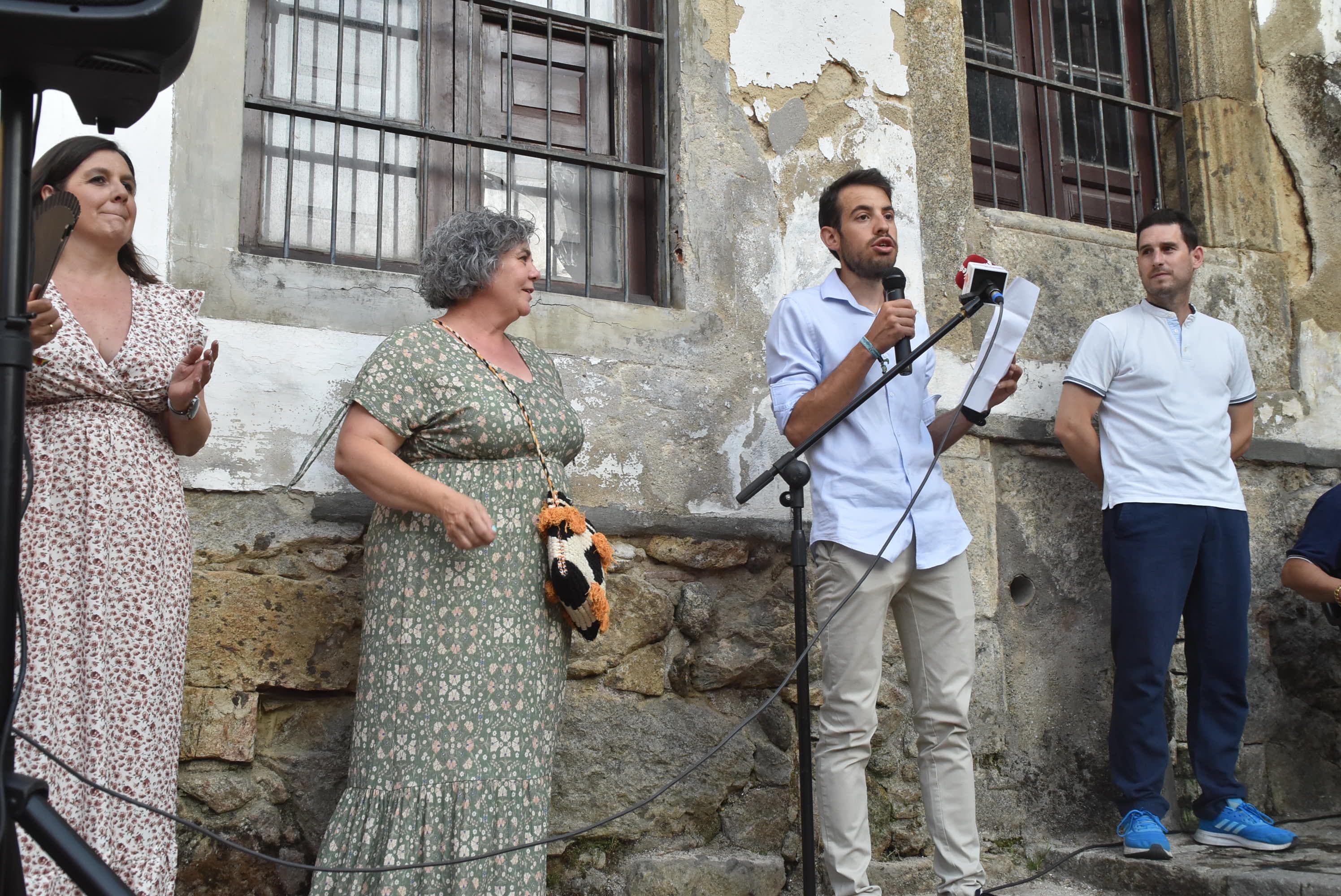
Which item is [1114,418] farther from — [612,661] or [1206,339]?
[612,661]

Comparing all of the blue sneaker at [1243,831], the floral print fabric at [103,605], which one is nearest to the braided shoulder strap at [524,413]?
the floral print fabric at [103,605]

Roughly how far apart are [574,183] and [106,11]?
2.46 metres

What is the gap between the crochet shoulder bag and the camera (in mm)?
2795

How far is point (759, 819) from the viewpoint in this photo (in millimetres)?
3592

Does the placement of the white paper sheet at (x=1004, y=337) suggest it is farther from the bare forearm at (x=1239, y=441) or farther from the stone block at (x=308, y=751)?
the stone block at (x=308, y=751)

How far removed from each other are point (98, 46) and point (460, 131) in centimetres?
224

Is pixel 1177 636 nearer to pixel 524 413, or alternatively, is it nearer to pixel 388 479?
pixel 524 413

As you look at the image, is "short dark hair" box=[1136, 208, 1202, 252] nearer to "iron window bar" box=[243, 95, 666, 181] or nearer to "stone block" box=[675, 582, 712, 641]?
"iron window bar" box=[243, 95, 666, 181]

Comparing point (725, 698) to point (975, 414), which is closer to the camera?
point (975, 414)

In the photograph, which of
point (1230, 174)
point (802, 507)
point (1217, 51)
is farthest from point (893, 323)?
point (1217, 51)

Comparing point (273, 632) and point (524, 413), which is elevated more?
point (524, 413)

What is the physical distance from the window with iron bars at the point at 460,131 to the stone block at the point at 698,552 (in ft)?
2.63

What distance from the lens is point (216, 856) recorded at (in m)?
2.99

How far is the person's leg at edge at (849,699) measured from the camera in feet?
9.67
